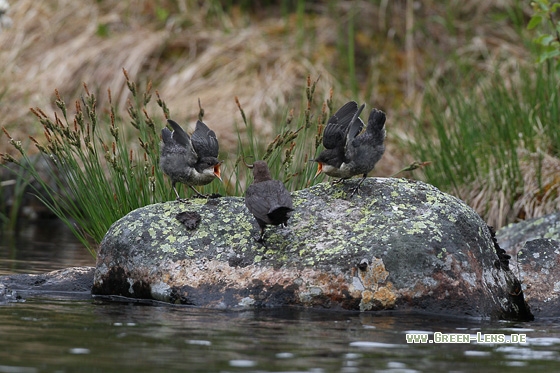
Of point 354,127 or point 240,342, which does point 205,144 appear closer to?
point 354,127

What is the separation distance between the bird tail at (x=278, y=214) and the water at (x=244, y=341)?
494 mm

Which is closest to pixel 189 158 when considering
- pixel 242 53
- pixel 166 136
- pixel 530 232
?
pixel 166 136

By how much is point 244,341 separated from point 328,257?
116cm

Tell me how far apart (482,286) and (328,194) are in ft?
3.61

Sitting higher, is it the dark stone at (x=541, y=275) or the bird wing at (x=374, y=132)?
the bird wing at (x=374, y=132)

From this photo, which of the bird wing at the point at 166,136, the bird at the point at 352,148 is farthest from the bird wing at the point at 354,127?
the bird wing at the point at 166,136

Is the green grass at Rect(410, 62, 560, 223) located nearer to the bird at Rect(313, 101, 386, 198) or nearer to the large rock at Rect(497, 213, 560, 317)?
the large rock at Rect(497, 213, 560, 317)

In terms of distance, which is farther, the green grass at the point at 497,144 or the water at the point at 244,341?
the green grass at the point at 497,144

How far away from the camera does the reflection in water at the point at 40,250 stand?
266 inches

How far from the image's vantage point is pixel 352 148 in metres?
5.14

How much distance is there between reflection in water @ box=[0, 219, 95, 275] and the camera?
22.2ft

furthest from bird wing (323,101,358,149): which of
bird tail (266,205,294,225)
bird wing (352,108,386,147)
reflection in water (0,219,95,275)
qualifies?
reflection in water (0,219,95,275)

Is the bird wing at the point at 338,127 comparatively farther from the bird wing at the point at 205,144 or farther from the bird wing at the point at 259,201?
the bird wing at the point at 205,144

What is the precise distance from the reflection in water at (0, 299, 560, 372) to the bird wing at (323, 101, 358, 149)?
111cm
